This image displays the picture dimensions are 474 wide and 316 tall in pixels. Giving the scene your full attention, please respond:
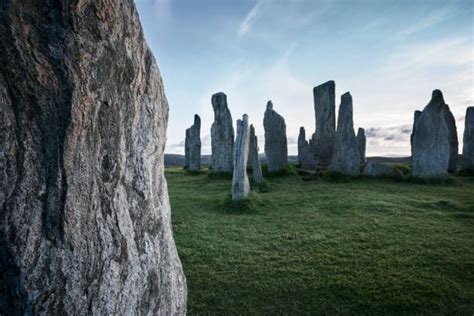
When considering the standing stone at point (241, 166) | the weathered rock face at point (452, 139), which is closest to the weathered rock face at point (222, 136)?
the standing stone at point (241, 166)

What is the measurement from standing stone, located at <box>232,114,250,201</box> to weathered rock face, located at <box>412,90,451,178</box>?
8291 millimetres

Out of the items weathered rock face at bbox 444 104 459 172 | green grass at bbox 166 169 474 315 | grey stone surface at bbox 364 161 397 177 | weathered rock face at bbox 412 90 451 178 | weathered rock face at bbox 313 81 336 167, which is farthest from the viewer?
weathered rock face at bbox 313 81 336 167

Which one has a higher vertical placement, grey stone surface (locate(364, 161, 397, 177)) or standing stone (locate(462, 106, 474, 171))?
standing stone (locate(462, 106, 474, 171))

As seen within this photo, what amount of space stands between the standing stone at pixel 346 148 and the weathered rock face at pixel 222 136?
16.8 feet

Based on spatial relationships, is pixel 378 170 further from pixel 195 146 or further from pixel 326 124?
pixel 195 146

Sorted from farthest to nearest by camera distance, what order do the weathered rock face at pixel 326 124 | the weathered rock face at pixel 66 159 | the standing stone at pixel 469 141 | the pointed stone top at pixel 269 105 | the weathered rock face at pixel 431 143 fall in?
the weathered rock face at pixel 326 124 < the pointed stone top at pixel 269 105 < the standing stone at pixel 469 141 < the weathered rock face at pixel 431 143 < the weathered rock face at pixel 66 159

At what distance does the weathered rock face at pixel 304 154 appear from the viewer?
1848 cm

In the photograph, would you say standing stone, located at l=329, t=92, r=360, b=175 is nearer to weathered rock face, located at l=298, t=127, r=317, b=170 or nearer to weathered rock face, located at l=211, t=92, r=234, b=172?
weathered rock face, located at l=298, t=127, r=317, b=170

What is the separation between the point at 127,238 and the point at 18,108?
1.03 meters

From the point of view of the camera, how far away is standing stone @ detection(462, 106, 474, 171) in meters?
16.2

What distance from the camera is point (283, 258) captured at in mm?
5324

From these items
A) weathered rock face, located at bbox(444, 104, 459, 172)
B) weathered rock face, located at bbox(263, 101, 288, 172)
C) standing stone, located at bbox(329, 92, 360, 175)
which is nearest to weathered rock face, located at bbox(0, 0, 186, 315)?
standing stone, located at bbox(329, 92, 360, 175)

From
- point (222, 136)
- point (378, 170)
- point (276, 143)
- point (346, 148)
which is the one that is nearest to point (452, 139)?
point (378, 170)

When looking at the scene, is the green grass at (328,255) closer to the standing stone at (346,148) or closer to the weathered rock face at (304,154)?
the standing stone at (346,148)
